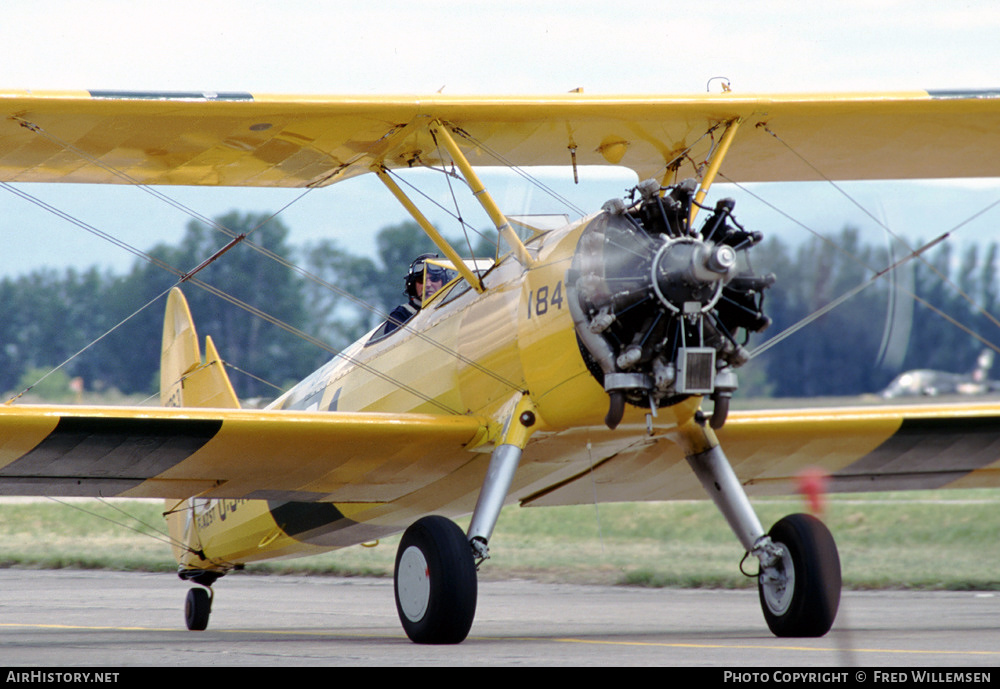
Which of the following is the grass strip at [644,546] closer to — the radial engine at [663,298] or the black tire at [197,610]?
the black tire at [197,610]

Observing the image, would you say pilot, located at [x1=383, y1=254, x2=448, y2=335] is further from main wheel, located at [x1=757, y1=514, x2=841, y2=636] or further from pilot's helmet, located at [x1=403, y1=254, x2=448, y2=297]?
main wheel, located at [x1=757, y1=514, x2=841, y2=636]

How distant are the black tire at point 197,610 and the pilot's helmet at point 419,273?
9.46ft

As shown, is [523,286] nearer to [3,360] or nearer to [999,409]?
[999,409]

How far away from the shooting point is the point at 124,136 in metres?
8.51

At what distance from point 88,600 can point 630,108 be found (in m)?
7.39

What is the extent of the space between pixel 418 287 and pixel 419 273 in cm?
11

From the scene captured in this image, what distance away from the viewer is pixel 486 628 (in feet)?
29.3

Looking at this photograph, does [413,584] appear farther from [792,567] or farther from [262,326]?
[262,326]

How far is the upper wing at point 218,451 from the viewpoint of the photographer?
7652mm

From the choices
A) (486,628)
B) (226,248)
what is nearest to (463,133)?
(226,248)

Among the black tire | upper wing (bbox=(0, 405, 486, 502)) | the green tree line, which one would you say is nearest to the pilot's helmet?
upper wing (bbox=(0, 405, 486, 502))

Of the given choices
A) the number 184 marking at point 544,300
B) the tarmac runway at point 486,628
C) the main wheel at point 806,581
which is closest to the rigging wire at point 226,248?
the number 184 marking at point 544,300

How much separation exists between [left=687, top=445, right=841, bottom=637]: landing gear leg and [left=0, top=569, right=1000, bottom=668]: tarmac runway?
0.46 feet
